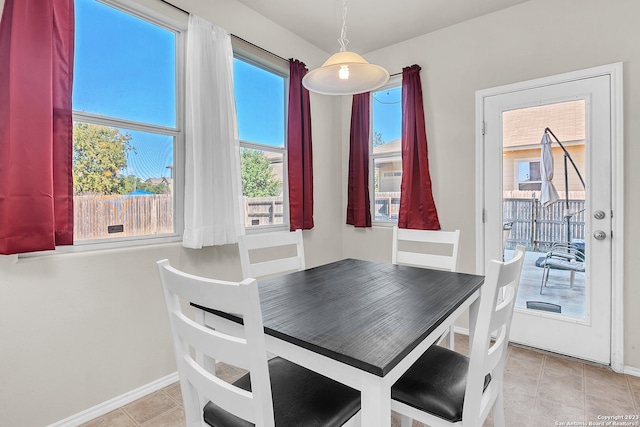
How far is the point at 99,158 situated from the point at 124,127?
240mm

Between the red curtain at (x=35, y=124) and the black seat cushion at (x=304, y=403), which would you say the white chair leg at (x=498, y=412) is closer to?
the black seat cushion at (x=304, y=403)

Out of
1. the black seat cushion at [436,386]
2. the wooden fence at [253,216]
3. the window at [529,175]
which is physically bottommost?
the black seat cushion at [436,386]

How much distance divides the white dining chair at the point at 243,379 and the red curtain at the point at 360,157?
7.36 feet

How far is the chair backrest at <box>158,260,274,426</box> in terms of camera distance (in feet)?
2.52

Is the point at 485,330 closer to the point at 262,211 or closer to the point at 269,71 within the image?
the point at 262,211

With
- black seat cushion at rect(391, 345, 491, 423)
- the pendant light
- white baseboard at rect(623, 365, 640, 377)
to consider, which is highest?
the pendant light

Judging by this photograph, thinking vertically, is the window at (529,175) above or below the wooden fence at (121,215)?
above

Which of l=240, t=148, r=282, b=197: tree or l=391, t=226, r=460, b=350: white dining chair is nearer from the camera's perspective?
l=391, t=226, r=460, b=350: white dining chair

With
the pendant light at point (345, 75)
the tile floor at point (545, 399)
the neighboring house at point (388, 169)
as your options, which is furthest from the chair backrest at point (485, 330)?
the neighboring house at point (388, 169)

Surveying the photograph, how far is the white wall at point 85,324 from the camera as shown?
1.55 meters

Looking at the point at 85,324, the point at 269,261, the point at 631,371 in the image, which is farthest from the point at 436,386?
the point at 631,371

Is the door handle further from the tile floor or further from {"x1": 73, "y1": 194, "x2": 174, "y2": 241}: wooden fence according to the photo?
{"x1": 73, "y1": 194, "x2": 174, "y2": 241}: wooden fence

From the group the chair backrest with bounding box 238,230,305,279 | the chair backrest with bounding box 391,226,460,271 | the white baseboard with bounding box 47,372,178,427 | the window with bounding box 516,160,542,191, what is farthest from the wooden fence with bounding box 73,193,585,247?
the white baseboard with bounding box 47,372,178,427

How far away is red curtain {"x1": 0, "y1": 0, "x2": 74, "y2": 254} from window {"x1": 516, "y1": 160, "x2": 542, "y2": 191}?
3.02 m
